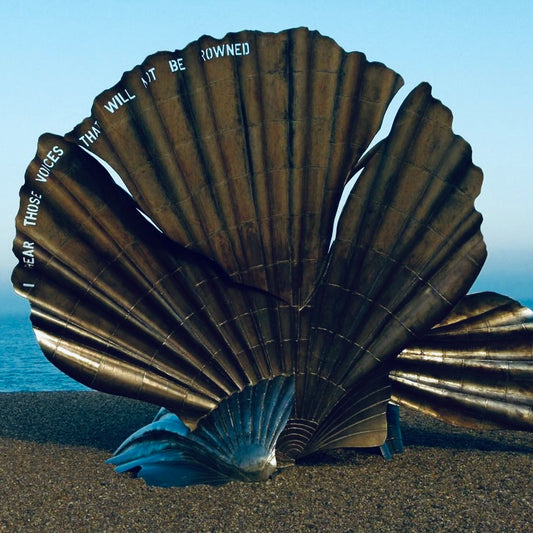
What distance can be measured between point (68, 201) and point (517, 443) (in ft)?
20.4

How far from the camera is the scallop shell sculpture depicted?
7.56m

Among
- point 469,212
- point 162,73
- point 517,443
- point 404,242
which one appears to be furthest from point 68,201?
point 517,443

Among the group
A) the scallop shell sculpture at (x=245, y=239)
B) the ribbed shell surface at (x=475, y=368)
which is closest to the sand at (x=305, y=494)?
the scallop shell sculpture at (x=245, y=239)

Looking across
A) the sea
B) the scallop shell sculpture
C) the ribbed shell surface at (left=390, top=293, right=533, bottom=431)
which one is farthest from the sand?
the sea

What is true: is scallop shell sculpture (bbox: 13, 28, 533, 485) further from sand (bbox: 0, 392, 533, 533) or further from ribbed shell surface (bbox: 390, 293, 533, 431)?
ribbed shell surface (bbox: 390, 293, 533, 431)

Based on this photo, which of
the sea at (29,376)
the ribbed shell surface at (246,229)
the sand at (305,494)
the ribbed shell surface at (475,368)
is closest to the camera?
the sand at (305,494)

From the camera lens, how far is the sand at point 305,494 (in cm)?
679

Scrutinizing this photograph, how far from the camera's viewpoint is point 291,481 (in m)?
7.84

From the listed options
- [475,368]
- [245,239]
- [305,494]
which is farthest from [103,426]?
[475,368]

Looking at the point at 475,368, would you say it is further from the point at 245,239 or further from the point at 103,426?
the point at 103,426

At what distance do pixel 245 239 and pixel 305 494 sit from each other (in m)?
2.53

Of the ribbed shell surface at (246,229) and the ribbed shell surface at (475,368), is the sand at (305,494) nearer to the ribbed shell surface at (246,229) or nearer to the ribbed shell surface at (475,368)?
the ribbed shell surface at (475,368)

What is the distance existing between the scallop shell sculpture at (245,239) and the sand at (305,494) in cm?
42

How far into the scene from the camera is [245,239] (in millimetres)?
7688
